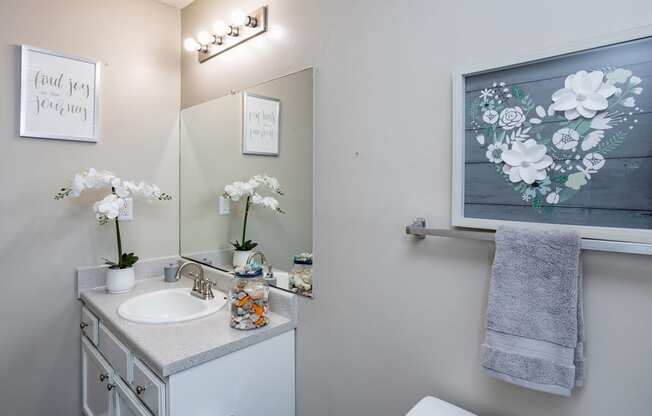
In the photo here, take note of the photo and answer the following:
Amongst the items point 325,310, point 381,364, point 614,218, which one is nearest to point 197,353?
point 325,310

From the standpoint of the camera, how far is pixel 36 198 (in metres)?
1.69

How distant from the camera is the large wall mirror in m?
1.46

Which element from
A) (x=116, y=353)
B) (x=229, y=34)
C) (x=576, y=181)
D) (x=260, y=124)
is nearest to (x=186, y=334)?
(x=116, y=353)

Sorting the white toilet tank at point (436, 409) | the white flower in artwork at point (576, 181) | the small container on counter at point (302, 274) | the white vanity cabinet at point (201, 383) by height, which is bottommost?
the white vanity cabinet at point (201, 383)

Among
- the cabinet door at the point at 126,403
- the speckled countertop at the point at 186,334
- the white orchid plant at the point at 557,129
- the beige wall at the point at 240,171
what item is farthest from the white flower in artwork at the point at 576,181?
the cabinet door at the point at 126,403

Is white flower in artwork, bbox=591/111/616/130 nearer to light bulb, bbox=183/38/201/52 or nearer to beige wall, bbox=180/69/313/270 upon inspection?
beige wall, bbox=180/69/313/270

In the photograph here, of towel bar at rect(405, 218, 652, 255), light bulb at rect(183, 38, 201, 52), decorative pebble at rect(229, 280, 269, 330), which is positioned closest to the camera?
towel bar at rect(405, 218, 652, 255)

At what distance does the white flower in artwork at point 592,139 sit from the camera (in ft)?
2.60

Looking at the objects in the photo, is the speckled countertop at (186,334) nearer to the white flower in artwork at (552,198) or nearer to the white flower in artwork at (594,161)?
the white flower in artwork at (552,198)

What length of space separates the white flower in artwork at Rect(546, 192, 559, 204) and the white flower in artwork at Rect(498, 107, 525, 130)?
192mm

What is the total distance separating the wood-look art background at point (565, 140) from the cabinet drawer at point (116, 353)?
4.25 ft

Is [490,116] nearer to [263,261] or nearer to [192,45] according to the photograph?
[263,261]

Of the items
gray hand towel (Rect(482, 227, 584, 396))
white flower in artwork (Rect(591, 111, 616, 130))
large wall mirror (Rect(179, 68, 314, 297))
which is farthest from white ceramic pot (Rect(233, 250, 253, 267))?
white flower in artwork (Rect(591, 111, 616, 130))

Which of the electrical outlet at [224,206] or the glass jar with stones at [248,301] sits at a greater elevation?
the electrical outlet at [224,206]
